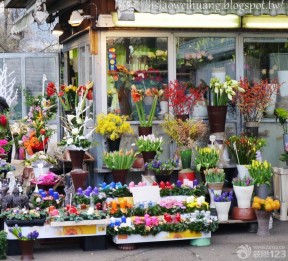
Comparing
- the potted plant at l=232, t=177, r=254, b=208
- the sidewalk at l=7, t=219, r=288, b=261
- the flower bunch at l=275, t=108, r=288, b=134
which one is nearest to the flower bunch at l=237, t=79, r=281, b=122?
the flower bunch at l=275, t=108, r=288, b=134

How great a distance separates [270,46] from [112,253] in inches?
184

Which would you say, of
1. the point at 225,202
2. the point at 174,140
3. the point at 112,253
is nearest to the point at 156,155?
the point at 174,140

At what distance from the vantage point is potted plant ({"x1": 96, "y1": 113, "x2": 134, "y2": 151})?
37.7 feet

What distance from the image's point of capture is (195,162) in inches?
446

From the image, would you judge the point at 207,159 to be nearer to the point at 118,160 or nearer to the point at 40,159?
the point at 118,160

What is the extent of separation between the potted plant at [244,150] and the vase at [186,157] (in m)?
0.66

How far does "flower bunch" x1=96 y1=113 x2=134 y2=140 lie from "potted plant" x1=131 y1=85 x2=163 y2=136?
0.87ft

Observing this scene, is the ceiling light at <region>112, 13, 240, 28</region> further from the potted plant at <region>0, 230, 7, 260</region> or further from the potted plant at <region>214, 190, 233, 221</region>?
the potted plant at <region>0, 230, 7, 260</region>

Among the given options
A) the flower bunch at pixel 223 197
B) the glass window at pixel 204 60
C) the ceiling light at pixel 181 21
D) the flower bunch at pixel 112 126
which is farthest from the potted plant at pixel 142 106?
the flower bunch at pixel 223 197

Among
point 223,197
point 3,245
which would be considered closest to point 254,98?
point 223,197

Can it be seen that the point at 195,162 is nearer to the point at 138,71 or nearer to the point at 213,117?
the point at 213,117

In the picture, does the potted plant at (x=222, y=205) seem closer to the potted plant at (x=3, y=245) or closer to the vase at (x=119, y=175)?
the vase at (x=119, y=175)

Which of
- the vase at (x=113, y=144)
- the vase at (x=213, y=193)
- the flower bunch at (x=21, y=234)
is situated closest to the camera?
the flower bunch at (x=21, y=234)

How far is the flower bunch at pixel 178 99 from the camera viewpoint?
11.8m
